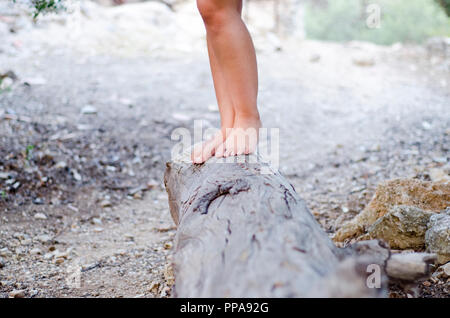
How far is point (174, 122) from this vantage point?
404cm

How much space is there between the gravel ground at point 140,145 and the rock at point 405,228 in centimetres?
22

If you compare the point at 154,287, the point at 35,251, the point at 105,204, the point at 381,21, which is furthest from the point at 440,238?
the point at 381,21

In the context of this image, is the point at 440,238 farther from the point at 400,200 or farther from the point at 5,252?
the point at 5,252

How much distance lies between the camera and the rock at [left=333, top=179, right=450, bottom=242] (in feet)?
6.27

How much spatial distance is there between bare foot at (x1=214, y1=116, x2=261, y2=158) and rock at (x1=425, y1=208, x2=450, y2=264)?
0.75 meters

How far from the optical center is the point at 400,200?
1.95 metres

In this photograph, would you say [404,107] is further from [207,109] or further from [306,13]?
[306,13]

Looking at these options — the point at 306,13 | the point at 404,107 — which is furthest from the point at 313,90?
the point at 306,13

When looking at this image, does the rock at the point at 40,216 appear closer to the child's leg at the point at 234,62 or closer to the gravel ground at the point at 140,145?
the gravel ground at the point at 140,145

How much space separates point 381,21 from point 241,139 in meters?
12.0

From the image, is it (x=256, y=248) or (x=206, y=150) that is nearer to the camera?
(x=256, y=248)

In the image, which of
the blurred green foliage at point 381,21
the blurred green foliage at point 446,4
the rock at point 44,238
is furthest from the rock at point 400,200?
the blurred green foliage at point 381,21

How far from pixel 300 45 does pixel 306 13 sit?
960cm

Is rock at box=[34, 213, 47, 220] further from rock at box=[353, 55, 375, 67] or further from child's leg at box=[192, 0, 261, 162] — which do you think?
rock at box=[353, 55, 375, 67]
